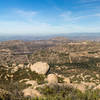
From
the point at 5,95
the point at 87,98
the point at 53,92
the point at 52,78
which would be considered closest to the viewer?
the point at 5,95

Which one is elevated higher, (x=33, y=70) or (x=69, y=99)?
(x=69, y=99)

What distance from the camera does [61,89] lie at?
667 inches

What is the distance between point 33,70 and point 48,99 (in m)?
27.5

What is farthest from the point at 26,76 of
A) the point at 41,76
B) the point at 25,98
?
the point at 25,98

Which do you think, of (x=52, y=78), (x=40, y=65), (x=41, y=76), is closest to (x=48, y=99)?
(x=52, y=78)

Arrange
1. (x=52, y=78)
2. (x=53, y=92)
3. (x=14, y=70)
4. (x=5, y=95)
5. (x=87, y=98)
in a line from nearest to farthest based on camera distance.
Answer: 1. (x=5, y=95)
2. (x=87, y=98)
3. (x=53, y=92)
4. (x=52, y=78)
5. (x=14, y=70)

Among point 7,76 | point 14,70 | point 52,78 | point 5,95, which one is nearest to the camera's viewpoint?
point 5,95

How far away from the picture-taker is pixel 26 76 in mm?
36250

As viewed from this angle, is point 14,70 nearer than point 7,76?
No

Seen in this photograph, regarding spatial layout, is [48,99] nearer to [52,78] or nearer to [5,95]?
[5,95]

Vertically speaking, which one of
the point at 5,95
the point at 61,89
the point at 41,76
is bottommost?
the point at 41,76

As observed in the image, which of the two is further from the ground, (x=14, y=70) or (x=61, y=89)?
(x=61, y=89)

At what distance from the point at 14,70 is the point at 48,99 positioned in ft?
91.4

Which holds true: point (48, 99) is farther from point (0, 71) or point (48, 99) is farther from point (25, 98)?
point (0, 71)
